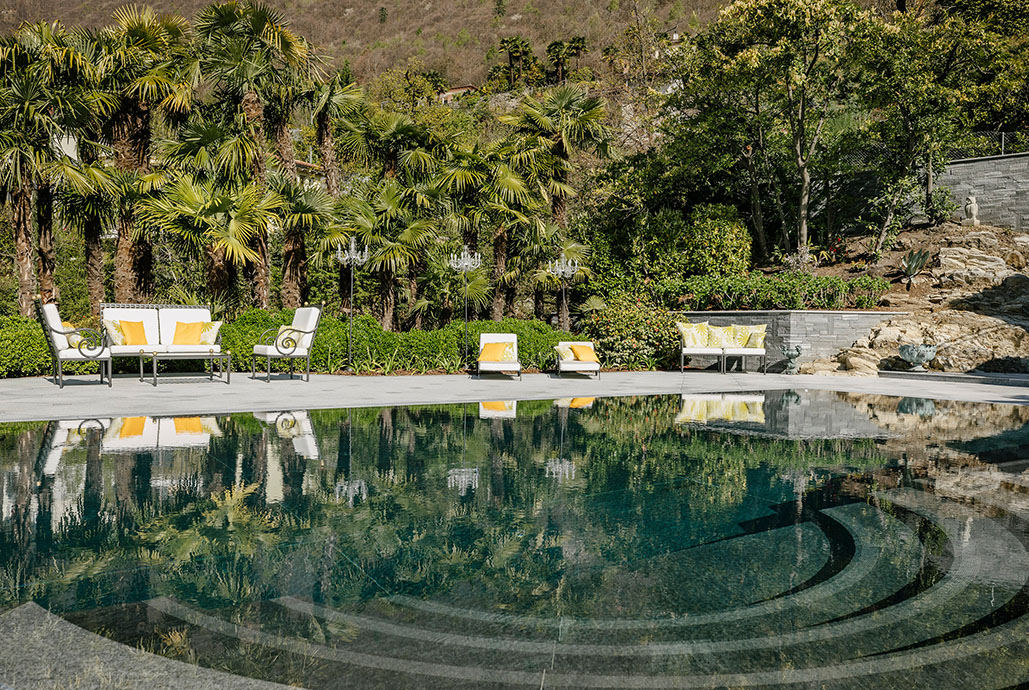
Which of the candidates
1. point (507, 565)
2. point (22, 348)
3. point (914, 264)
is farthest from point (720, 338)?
point (22, 348)

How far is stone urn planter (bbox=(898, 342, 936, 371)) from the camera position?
13.5 metres

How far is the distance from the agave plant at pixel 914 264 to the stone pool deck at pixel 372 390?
13.6ft

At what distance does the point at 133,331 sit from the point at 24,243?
4.33 m

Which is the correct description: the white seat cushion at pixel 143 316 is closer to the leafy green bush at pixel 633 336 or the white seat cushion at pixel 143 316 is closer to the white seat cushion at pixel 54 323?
the white seat cushion at pixel 54 323

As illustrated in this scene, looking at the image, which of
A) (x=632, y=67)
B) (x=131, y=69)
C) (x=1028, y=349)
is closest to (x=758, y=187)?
(x=1028, y=349)

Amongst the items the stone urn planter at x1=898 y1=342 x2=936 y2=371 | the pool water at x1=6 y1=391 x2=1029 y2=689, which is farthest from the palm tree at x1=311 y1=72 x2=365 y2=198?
the stone urn planter at x1=898 y1=342 x2=936 y2=371

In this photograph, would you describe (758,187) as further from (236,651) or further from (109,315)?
(236,651)

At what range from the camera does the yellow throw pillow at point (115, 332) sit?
9926 mm

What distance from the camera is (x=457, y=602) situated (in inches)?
86.3

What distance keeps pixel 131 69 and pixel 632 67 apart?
20.8 metres

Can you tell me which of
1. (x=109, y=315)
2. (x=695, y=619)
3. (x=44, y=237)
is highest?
(x=44, y=237)

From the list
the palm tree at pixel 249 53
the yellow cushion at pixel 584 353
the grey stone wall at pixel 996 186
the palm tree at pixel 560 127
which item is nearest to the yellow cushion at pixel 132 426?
the palm tree at pixel 249 53

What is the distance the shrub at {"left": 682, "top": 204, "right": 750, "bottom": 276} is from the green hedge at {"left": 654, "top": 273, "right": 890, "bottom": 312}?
5.28ft

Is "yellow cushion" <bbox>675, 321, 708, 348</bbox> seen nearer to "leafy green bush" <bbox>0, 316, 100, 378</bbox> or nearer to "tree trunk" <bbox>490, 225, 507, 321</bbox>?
"tree trunk" <bbox>490, 225, 507, 321</bbox>
